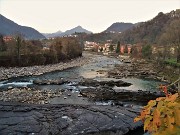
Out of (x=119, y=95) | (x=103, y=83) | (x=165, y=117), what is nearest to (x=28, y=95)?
(x=119, y=95)

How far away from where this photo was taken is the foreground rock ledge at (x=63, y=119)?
2492 cm

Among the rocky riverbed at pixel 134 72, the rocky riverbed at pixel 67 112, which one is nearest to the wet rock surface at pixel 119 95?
the rocky riverbed at pixel 67 112

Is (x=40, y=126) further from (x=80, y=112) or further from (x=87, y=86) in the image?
(x=87, y=86)

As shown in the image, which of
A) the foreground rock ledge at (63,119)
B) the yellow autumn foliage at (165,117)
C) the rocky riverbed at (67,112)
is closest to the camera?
the yellow autumn foliage at (165,117)

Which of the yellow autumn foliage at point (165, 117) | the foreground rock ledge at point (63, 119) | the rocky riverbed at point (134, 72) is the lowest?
the rocky riverbed at point (134, 72)

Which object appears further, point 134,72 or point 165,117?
point 134,72

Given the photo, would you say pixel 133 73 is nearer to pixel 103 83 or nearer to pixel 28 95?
pixel 103 83

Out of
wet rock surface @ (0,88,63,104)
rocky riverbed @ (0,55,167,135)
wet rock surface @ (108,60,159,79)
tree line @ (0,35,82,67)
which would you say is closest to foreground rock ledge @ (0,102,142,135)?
rocky riverbed @ (0,55,167,135)

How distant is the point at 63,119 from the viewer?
27.4 m

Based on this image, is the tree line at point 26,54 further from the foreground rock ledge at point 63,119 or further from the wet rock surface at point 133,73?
the foreground rock ledge at point 63,119

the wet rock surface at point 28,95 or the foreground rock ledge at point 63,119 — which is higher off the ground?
the foreground rock ledge at point 63,119

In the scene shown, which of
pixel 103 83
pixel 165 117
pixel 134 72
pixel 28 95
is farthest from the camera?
pixel 134 72

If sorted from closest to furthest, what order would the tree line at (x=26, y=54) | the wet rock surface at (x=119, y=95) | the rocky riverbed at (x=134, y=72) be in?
1. the wet rock surface at (x=119, y=95)
2. the rocky riverbed at (x=134, y=72)
3. the tree line at (x=26, y=54)

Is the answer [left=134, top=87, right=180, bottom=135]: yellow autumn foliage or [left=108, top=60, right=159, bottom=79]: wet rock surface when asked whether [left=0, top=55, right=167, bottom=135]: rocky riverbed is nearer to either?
[left=108, top=60, right=159, bottom=79]: wet rock surface
